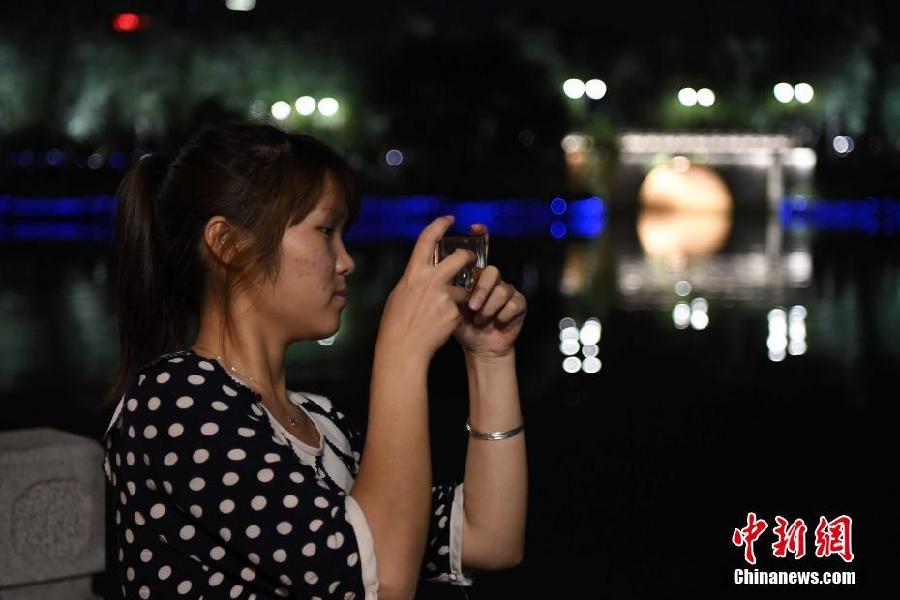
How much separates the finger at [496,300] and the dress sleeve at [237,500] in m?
0.35

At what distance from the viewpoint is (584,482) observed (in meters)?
6.16

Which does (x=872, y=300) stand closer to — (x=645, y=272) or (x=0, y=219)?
(x=645, y=272)

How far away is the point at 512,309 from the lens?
2043 mm

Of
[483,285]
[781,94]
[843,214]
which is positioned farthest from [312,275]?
[781,94]

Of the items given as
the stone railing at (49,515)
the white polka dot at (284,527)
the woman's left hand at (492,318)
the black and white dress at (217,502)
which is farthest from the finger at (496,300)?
the stone railing at (49,515)

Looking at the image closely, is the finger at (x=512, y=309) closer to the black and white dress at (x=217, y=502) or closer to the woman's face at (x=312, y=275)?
the woman's face at (x=312, y=275)

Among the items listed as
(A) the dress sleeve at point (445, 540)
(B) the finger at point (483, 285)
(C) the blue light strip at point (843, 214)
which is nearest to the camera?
(B) the finger at point (483, 285)

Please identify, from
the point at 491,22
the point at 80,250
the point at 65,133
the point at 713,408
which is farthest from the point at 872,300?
the point at 491,22

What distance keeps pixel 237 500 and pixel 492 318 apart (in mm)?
500

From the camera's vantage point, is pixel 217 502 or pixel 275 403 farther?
pixel 275 403

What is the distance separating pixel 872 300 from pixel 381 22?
149ft

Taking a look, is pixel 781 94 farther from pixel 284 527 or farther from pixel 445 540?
pixel 284 527

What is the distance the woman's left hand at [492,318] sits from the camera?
1981mm

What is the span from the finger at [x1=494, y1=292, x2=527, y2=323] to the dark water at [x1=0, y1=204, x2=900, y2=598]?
2.63 metres
